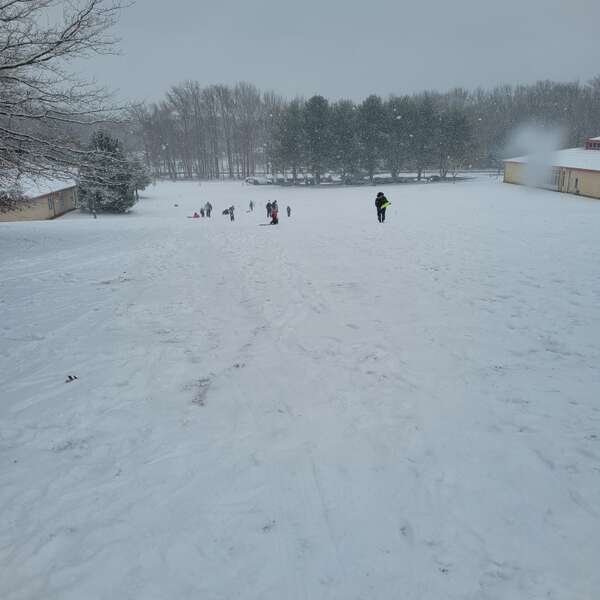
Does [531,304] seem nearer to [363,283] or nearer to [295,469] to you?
A: [363,283]

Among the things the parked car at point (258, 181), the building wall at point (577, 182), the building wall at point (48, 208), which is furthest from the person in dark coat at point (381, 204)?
the parked car at point (258, 181)

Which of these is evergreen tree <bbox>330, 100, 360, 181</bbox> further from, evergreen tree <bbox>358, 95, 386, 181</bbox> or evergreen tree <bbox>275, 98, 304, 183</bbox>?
evergreen tree <bbox>275, 98, 304, 183</bbox>

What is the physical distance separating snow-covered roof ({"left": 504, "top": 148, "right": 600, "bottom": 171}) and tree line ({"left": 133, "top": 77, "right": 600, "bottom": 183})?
61.0ft

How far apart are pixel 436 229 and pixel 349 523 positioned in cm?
1596

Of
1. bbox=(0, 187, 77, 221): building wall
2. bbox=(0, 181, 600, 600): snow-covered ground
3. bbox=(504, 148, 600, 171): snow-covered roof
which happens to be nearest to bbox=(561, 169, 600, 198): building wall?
bbox=(504, 148, 600, 171): snow-covered roof

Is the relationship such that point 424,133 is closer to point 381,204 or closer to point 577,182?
point 577,182

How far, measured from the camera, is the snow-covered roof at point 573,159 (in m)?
36.2

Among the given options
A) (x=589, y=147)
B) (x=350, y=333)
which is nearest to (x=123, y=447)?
(x=350, y=333)

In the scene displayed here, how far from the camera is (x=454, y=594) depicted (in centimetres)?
285

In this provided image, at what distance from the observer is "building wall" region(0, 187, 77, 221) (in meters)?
30.2

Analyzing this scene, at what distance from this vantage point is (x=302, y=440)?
438 centimetres

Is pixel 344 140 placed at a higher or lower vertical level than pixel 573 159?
higher

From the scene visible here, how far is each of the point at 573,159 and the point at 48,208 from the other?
A: 150 feet

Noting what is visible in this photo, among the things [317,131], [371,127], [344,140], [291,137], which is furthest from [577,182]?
[291,137]
